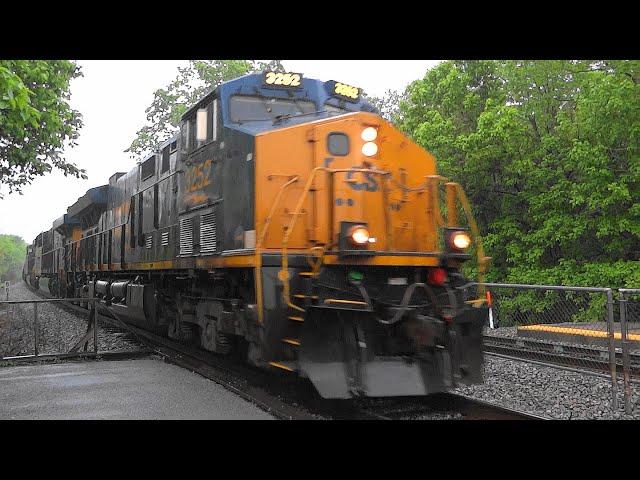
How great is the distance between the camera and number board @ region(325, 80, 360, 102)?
26.6 ft

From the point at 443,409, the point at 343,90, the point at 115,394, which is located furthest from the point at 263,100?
the point at 443,409

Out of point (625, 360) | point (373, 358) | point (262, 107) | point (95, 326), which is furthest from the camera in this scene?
point (95, 326)

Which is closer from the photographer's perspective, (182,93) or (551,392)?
(551,392)

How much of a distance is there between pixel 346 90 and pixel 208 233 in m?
2.76

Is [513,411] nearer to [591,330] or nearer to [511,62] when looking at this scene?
[591,330]

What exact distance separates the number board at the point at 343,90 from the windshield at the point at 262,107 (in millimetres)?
359

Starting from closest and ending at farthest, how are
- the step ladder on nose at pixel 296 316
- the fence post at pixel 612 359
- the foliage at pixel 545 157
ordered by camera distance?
the step ladder on nose at pixel 296 316
the fence post at pixel 612 359
the foliage at pixel 545 157

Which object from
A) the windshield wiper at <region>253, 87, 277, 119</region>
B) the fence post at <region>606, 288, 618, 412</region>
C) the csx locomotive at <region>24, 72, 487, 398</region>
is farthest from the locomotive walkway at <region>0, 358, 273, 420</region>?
the fence post at <region>606, 288, 618, 412</region>

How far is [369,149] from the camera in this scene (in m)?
6.93

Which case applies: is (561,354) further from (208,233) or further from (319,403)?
(208,233)

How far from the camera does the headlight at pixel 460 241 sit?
255 inches

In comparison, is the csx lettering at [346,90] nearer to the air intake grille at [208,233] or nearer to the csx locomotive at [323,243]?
the csx locomotive at [323,243]

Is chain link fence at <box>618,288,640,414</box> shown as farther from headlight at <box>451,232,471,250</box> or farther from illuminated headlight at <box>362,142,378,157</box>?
illuminated headlight at <box>362,142,378,157</box>

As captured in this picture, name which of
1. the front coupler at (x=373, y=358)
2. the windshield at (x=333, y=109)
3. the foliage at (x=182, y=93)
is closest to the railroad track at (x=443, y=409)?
the front coupler at (x=373, y=358)
